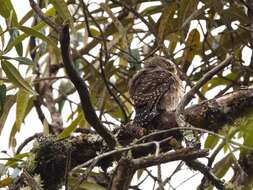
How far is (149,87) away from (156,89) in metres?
0.06

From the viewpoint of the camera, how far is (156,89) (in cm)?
497

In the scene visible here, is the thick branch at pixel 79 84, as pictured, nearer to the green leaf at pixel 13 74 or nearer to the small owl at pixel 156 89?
the green leaf at pixel 13 74

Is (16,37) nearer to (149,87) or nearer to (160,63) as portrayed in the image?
(149,87)

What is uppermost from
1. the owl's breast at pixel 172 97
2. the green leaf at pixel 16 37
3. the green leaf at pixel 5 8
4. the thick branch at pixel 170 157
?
the owl's breast at pixel 172 97

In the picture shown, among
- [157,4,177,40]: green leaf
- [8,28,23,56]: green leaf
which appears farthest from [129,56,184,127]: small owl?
[8,28,23,56]: green leaf

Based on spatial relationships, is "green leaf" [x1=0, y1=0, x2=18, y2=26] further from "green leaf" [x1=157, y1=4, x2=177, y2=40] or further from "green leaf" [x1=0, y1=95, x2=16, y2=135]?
"green leaf" [x1=157, y1=4, x2=177, y2=40]

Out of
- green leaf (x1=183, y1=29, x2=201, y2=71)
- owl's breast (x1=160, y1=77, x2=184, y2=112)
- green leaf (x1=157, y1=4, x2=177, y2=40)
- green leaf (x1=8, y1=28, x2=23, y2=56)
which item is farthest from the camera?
owl's breast (x1=160, y1=77, x2=184, y2=112)

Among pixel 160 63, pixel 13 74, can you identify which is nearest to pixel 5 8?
pixel 13 74

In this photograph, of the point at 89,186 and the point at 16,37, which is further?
the point at 89,186

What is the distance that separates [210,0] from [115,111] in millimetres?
1192

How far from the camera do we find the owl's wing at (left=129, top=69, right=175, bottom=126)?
4676 millimetres

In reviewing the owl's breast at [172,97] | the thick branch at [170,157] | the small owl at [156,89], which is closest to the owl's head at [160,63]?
the small owl at [156,89]

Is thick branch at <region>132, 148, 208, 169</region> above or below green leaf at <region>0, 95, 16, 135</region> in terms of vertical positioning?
below

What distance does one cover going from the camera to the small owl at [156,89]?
4.72 m
